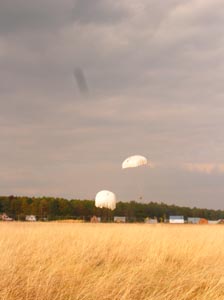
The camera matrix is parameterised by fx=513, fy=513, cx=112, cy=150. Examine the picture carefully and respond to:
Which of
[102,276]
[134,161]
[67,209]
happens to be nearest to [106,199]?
[134,161]

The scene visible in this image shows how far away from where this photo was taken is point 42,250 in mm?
10422

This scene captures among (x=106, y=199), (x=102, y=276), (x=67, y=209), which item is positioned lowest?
(x=102, y=276)

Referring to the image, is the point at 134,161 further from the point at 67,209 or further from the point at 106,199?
the point at 67,209

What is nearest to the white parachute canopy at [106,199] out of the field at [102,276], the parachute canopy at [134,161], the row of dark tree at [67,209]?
the parachute canopy at [134,161]

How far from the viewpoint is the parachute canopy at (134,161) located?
31022 mm

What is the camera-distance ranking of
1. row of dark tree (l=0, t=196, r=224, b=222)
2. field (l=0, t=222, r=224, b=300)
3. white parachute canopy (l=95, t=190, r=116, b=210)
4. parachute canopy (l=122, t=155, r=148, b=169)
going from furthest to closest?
row of dark tree (l=0, t=196, r=224, b=222) → white parachute canopy (l=95, t=190, r=116, b=210) → parachute canopy (l=122, t=155, r=148, b=169) → field (l=0, t=222, r=224, b=300)

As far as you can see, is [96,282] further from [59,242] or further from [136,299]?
[59,242]

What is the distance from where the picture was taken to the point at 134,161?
3155cm

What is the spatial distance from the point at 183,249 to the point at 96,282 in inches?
214

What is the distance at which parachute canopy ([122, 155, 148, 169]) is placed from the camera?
3102 cm

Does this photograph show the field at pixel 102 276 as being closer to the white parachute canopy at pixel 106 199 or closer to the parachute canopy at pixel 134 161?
the parachute canopy at pixel 134 161

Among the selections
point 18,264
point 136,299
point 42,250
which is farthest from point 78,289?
point 42,250

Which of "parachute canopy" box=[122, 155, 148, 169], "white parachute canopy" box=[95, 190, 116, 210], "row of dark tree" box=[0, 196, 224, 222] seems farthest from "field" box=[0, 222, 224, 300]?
"row of dark tree" box=[0, 196, 224, 222]

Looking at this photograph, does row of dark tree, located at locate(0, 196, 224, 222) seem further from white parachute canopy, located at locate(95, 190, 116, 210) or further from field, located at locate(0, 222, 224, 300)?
field, located at locate(0, 222, 224, 300)
